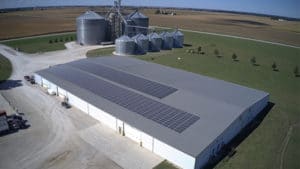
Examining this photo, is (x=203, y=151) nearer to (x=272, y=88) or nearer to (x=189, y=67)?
(x=272, y=88)

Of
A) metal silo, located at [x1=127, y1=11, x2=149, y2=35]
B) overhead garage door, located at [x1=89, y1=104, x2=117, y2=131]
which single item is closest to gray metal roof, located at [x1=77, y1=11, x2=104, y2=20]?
metal silo, located at [x1=127, y1=11, x2=149, y2=35]

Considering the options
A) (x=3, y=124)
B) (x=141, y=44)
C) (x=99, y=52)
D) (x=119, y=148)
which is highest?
(x=141, y=44)

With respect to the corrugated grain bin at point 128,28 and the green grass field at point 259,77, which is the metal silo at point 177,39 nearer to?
the green grass field at point 259,77

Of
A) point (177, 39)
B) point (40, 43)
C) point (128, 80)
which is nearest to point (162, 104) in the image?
point (128, 80)

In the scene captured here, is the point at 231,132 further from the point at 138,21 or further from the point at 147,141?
the point at 138,21

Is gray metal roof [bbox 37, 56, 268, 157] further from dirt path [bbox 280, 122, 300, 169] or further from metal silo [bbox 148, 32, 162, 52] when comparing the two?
metal silo [bbox 148, 32, 162, 52]

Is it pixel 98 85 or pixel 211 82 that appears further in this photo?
pixel 211 82

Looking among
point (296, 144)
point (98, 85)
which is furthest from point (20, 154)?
point (296, 144)
